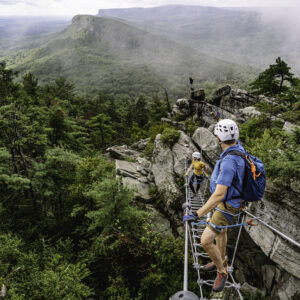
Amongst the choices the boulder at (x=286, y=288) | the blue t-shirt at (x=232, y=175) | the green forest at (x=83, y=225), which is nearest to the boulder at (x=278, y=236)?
the boulder at (x=286, y=288)

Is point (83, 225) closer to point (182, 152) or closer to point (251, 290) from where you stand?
point (182, 152)

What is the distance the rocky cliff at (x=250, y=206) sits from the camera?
806cm

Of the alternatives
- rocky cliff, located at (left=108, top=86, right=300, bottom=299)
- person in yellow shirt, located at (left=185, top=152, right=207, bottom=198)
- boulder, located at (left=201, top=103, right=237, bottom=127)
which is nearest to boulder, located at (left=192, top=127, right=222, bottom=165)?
rocky cliff, located at (left=108, top=86, right=300, bottom=299)

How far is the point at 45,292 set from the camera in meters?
7.73

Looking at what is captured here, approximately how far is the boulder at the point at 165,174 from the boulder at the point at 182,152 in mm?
372

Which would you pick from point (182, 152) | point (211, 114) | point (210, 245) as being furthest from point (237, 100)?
point (210, 245)

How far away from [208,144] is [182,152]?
6.48ft

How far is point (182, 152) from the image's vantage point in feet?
46.5

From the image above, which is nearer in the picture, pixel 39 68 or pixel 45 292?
pixel 45 292

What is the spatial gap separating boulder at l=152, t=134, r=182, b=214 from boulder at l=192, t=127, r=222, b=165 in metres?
2.41

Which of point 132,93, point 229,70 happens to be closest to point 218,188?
point 132,93

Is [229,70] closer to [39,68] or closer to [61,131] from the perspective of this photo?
[39,68]

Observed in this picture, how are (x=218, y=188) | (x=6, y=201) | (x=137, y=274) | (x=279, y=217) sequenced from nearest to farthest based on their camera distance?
(x=218, y=188), (x=279, y=217), (x=137, y=274), (x=6, y=201)

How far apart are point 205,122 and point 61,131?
15954 millimetres
